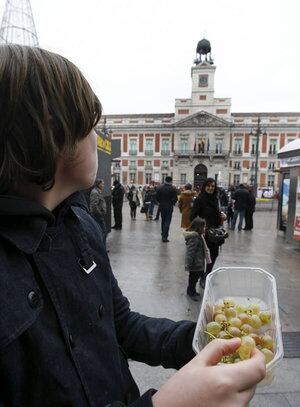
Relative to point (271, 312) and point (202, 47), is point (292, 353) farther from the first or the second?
point (202, 47)

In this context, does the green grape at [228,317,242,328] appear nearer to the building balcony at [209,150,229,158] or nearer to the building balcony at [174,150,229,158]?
the building balcony at [174,150,229,158]

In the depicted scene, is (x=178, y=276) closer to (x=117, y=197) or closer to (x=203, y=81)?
(x=117, y=197)

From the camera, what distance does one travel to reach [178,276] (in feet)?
19.0

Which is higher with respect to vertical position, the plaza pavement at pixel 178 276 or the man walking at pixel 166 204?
the man walking at pixel 166 204

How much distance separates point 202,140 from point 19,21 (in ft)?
152

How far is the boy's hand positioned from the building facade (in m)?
51.7

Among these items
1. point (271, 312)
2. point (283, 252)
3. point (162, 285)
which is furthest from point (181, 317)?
point (283, 252)

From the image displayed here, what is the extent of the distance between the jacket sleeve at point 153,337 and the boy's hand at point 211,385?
1.43 ft

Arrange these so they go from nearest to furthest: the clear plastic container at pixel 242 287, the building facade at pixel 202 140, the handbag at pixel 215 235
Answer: the clear plastic container at pixel 242 287, the handbag at pixel 215 235, the building facade at pixel 202 140

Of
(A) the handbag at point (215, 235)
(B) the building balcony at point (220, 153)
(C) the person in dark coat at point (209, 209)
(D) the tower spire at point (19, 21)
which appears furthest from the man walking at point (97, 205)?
(B) the building balcony at point (220, 153)

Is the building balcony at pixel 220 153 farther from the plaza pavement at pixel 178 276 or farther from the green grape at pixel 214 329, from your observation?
the green grape at pixel 214 329

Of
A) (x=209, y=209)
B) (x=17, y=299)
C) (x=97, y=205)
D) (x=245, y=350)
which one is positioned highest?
(x=17, y=299)

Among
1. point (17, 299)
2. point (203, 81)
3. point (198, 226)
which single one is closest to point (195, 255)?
point (198, 226)

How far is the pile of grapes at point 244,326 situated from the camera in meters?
1.00
